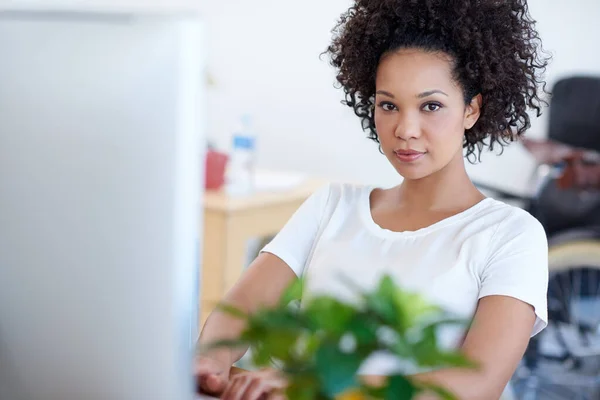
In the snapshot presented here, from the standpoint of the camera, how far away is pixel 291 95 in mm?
3840

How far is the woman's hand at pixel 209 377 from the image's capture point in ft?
3.54

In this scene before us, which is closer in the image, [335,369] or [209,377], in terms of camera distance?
[335,369]

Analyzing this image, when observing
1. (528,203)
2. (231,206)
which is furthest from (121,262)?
(528,203)

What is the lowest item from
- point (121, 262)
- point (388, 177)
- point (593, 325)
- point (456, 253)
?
point (593, 325)

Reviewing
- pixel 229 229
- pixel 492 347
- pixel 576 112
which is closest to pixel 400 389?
pixel 492 347

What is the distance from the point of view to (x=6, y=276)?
76cm

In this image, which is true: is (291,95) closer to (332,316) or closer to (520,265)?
(520,265)

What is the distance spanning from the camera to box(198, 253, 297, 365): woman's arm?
1.30 metres

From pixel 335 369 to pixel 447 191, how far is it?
0.77 meters

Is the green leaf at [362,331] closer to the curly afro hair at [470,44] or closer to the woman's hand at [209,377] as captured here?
the woman's hand at [209,377]

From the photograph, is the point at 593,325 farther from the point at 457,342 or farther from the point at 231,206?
the point at 457,342

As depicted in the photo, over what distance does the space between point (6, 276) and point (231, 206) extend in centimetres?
191

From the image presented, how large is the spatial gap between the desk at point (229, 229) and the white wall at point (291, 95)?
3.23 ft

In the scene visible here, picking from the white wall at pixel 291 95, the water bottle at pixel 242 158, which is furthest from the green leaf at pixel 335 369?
the white wall at pixel 291 95
